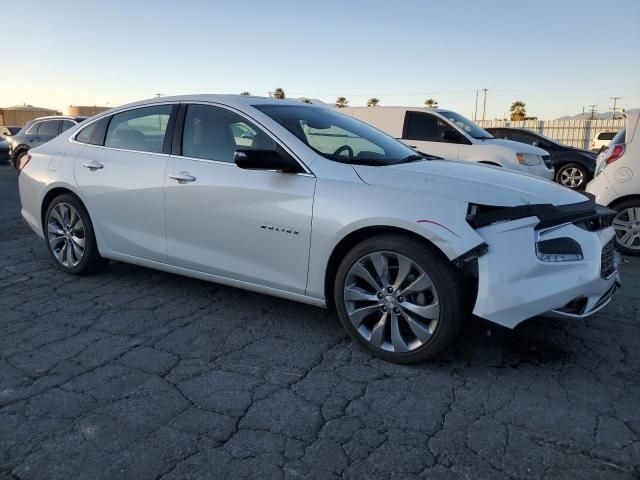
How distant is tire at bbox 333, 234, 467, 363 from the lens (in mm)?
3016

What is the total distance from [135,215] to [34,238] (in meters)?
3.11

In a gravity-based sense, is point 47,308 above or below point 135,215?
below

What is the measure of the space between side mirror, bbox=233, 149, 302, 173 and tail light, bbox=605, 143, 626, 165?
4426 millimetres

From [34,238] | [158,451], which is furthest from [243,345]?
[34,238]

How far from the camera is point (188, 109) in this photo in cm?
417

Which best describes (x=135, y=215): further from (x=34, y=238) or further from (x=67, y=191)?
(x=34, y=238)

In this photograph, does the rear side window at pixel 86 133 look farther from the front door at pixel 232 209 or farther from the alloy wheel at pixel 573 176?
the alloy wheel at pixel 573 176

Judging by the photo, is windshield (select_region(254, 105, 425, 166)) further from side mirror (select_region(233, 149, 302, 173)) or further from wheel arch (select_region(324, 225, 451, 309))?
wheel arch (select_region(324, 225, 451, 309))

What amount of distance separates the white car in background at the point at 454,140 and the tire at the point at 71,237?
20.1 ft

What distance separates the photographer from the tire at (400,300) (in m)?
3.02

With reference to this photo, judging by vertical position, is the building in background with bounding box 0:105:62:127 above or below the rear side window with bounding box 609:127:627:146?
above

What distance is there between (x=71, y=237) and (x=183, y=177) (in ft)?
5.26

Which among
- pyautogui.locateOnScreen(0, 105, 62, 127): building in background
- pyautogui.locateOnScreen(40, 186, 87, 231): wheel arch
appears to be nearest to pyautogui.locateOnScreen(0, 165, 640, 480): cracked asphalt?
pyautogui.locateOnScreen(40, 186, 87, 231): wheel arch

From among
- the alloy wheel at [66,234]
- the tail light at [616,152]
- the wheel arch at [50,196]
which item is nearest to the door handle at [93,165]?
the wheel arch at [50,196]
